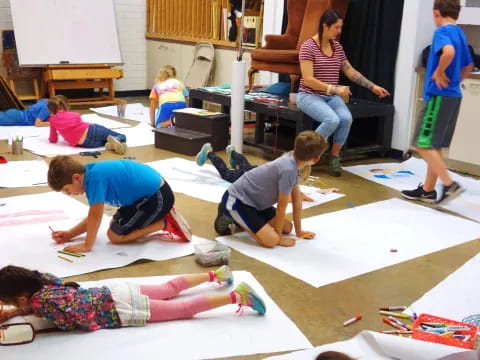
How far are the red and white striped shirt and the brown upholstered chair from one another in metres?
0.62

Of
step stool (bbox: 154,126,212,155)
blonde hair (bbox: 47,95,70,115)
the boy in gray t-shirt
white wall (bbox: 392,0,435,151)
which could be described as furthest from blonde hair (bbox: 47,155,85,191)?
white wall (bbox: 392,0,435,151)

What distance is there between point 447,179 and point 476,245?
74cm

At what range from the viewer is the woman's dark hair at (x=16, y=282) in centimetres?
215

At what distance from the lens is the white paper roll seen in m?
5.30

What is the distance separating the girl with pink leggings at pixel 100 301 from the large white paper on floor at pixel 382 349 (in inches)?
13.2

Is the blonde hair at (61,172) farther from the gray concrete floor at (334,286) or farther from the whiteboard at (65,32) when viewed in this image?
the whiteboard at (65,32)

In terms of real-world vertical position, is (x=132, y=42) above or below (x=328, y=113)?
above

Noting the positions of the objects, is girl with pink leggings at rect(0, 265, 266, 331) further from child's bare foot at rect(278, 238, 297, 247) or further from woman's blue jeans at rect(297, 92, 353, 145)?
woman's blue jeans at rect(297, 92, 353, 145)

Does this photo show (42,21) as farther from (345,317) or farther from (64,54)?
(345,317)

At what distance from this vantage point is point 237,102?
5344 mm

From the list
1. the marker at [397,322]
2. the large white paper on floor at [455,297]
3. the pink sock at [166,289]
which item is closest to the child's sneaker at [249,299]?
the pink sock at [166,289]

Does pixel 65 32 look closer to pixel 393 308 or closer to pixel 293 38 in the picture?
pixel 293 38

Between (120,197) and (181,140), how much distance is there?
239 cm

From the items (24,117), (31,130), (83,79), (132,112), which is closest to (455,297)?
(31,130)
